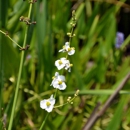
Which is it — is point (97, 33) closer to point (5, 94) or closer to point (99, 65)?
point (99, 65)

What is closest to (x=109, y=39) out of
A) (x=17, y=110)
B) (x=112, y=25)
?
(x=112, y=25)

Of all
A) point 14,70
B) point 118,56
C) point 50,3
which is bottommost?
point 14,70

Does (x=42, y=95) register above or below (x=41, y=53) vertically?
below

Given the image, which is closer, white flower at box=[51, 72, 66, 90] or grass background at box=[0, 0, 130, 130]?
white flower at box=[51, 72, 66, 90]

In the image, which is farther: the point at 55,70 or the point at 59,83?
the point at 55,70

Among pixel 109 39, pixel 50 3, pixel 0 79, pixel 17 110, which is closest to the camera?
pixel 0 79

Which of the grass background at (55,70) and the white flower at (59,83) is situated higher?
the grass background at (55,70)

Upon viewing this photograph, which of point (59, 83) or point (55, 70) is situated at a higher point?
point (55, 70)

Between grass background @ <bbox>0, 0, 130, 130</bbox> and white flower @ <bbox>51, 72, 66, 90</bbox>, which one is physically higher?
grass background @ <bbox>0, 0, 130, 130</bbox>
